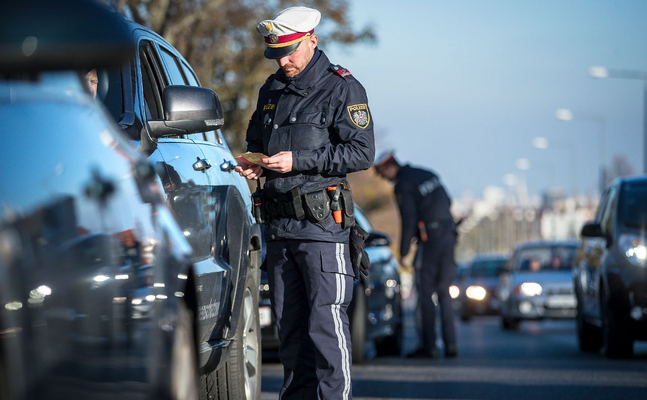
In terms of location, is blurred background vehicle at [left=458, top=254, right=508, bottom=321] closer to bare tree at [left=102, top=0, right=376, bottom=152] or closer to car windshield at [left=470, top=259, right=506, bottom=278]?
car windshield at [left=470, top=259, right=506, bottom=278]

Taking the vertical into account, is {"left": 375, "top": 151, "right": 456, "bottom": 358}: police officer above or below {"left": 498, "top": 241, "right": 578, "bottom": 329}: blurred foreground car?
above

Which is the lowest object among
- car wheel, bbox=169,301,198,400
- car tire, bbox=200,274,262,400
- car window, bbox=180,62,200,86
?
car tire, bbox=200,274,262,400

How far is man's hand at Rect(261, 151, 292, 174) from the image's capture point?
5270mm

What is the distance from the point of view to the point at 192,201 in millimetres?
5094

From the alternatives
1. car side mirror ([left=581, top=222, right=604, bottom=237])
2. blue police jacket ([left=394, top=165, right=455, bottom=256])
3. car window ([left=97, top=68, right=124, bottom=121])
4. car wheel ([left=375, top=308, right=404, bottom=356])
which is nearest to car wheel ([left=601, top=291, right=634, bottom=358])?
car side mirror ([left=581, top=222, right=604, bottom=237])

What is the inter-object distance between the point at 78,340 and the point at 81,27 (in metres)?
0.67

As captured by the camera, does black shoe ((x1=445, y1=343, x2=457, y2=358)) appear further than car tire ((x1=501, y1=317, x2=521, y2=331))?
No

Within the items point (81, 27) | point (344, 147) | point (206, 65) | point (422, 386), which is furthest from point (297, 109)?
point (206, 65)

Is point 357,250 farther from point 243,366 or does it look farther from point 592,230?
point 592,230

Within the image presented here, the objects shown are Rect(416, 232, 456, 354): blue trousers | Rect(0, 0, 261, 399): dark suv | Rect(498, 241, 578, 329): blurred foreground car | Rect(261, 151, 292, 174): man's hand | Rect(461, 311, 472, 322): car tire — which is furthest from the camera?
Rect(461, 311, 472, 322): car tire

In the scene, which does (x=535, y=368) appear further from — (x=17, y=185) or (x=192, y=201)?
(x=17, y=185)

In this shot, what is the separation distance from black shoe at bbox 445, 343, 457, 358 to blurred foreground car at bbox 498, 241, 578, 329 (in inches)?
306

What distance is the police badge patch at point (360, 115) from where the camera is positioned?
5.46m

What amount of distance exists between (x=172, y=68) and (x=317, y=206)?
1245 millimetres
